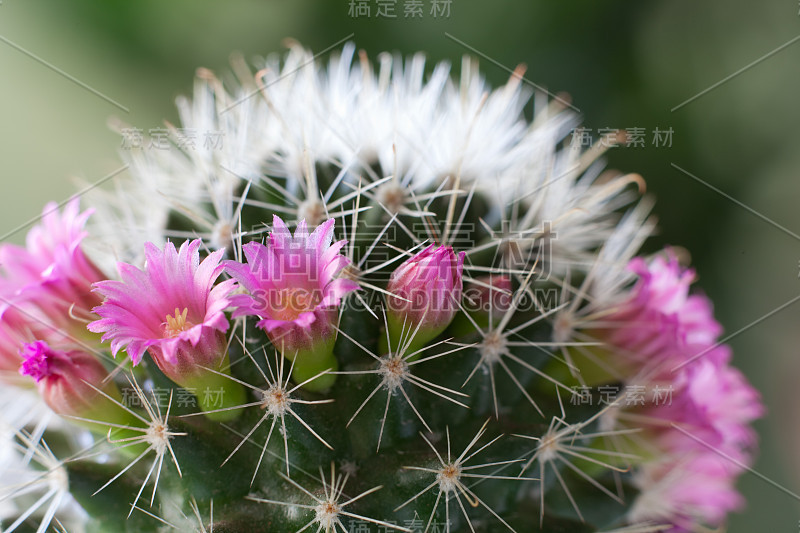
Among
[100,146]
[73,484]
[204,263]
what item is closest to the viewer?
[204,263]

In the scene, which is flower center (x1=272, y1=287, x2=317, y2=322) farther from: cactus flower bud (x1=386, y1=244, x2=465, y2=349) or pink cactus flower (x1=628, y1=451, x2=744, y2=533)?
pink cactus flower (x1=628, y1=451, x2=744, y2=533)

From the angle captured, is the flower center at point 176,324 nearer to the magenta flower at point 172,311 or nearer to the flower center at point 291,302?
the magenta flower at point 172,311

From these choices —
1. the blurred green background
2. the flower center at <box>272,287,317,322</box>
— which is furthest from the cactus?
the blurred green background

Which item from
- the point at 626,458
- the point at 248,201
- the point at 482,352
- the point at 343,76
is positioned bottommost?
the point at 626,458

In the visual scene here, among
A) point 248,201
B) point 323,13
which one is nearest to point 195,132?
Result: point 248,201

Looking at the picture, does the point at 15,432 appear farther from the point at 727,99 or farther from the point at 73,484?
the point at 727,99

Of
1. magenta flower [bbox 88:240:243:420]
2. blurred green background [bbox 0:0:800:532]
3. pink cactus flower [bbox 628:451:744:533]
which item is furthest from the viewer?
blurred green background [bbox 0:0:800:532]

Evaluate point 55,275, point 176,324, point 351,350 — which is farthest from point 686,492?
point 55,275

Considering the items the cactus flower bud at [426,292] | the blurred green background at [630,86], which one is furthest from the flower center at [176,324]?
the blurred green background at [630,86]
